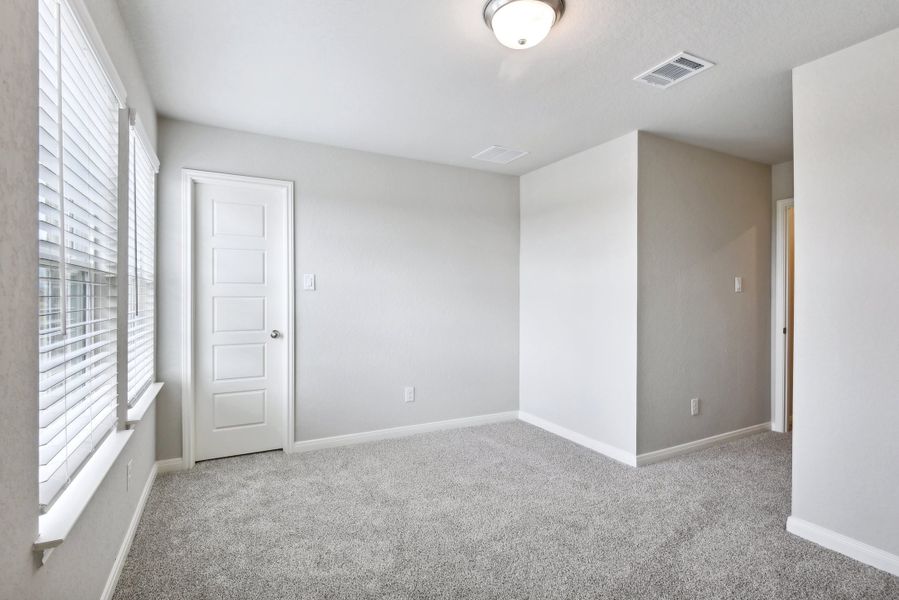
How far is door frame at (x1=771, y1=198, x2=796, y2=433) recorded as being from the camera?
4094mm

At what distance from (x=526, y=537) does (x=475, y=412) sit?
6.72 feet

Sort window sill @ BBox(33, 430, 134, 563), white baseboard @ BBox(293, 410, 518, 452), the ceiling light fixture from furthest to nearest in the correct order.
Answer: white baseboard @ BBox(293, 410, 518, 452) < the ceiling light fixture < window sill @ BBox(33, 430, 134, 563)

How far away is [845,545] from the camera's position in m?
2.22

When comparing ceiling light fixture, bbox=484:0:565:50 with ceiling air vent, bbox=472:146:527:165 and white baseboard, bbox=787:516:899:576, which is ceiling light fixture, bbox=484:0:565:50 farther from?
white baseboard, bbox=787:516:899:576

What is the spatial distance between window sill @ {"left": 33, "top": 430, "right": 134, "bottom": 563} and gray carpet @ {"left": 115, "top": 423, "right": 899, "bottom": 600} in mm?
635

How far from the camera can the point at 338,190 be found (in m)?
3.79

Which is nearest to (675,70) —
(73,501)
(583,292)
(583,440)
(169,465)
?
(583,292)

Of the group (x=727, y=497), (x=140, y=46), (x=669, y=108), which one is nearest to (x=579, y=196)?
(x=669, y=108)

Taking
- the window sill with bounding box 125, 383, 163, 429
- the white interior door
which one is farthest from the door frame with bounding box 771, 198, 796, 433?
the window sill with bounding box 125, 383, 163, 429

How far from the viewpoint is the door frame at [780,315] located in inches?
161

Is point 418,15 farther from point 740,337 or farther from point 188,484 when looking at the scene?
point 740,337

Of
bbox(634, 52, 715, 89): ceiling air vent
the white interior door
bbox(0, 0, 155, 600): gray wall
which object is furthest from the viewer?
the white interior door

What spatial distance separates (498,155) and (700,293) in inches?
76.9

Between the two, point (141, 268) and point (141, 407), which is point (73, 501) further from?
point (141, 268)
